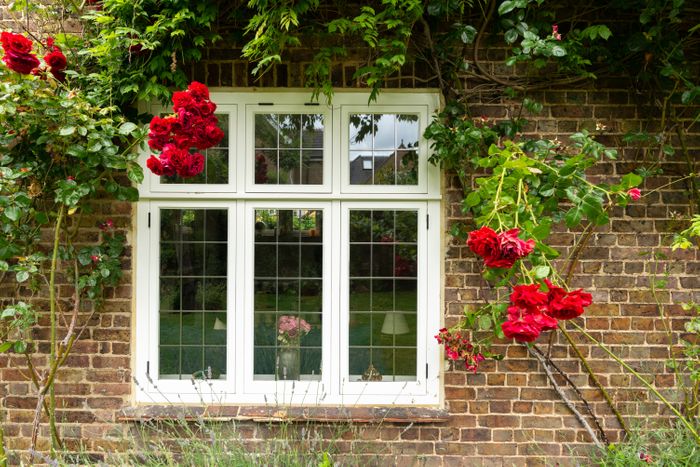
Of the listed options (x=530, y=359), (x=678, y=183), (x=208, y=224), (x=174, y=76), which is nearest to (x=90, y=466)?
(x=208, y=224)

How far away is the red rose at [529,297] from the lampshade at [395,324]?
1.04 m

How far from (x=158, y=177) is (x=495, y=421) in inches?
93.7

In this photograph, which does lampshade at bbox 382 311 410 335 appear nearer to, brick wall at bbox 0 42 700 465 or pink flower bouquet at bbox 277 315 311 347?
brick wall at bbox 0 42 700 465

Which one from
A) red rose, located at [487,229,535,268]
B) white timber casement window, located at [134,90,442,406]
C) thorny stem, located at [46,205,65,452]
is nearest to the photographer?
red rose, located at [487,229,535,268]

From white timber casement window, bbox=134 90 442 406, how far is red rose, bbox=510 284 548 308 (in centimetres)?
95

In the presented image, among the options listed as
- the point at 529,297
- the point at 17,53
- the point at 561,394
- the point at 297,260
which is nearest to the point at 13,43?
the point at 17,53

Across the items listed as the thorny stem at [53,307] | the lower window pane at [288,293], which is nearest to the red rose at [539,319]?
the lower window pane at [288,293]

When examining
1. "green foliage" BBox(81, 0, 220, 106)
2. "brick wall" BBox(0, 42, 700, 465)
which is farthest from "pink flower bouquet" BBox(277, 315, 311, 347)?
"green foliage" BBox(81, 0, 220, 106)

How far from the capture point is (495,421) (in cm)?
277

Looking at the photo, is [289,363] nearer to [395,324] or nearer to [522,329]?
[395,324]

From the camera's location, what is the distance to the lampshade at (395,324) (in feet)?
9.34

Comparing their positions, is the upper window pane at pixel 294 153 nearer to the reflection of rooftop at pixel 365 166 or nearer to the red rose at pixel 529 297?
the reflection of rooftop at pixel 365 166

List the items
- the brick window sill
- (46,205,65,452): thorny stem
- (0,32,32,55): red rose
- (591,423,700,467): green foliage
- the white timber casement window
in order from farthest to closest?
the white timber casement window < the brick window sill < (46,205,65,452): thorny stem < (591,423,700,467): green foliage < (0,32,32,55): red rose

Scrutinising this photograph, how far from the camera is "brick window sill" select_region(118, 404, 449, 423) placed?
2717 millimetres
